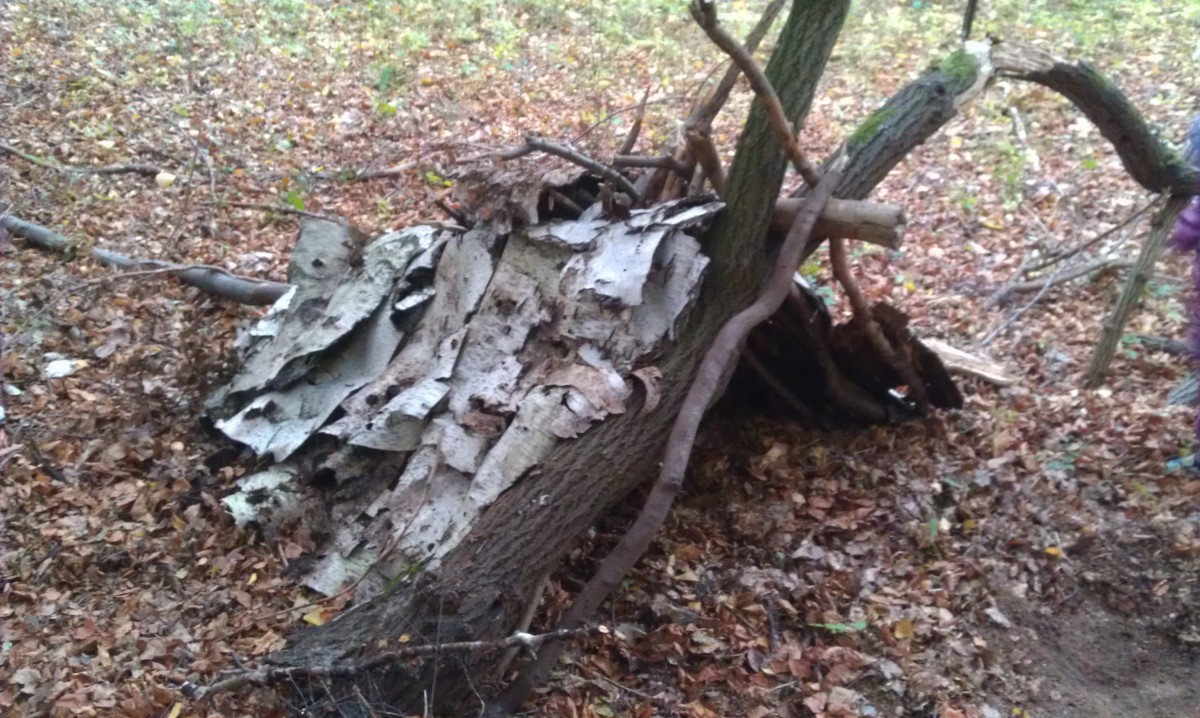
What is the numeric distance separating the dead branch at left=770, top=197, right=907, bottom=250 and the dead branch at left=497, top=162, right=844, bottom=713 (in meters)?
0.08

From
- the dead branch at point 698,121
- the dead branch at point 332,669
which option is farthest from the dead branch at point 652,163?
the dead branch at point 332,669

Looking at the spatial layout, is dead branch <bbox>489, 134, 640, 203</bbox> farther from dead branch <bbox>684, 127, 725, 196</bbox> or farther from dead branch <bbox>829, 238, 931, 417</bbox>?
dead branch <bbox>829, 238, 931, 417</bbox>

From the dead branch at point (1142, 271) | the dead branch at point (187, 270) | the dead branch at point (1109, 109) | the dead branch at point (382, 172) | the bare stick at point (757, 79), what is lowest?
Answer: the dead branch at point (187, 270)

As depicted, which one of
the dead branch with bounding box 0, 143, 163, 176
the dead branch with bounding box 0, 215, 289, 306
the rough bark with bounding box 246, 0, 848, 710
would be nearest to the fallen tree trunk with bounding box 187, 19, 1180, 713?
the rough bark with bounding box 246, 0, 848, 710

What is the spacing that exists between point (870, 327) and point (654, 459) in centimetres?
140

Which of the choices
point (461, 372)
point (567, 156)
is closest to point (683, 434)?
point (461, 372)

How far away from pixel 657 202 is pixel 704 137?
0.55m

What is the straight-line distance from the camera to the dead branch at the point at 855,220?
3.45 m

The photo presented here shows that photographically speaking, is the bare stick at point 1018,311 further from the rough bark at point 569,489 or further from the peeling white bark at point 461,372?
the peeling white bark at point 461,372

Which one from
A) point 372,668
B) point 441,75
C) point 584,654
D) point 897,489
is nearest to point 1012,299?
point 897,489

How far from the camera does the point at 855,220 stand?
3521mm

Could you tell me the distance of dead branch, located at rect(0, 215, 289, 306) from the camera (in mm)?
4613

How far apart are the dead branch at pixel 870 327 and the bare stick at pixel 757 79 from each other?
1.68 feet

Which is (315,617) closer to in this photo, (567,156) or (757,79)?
(567,156)
